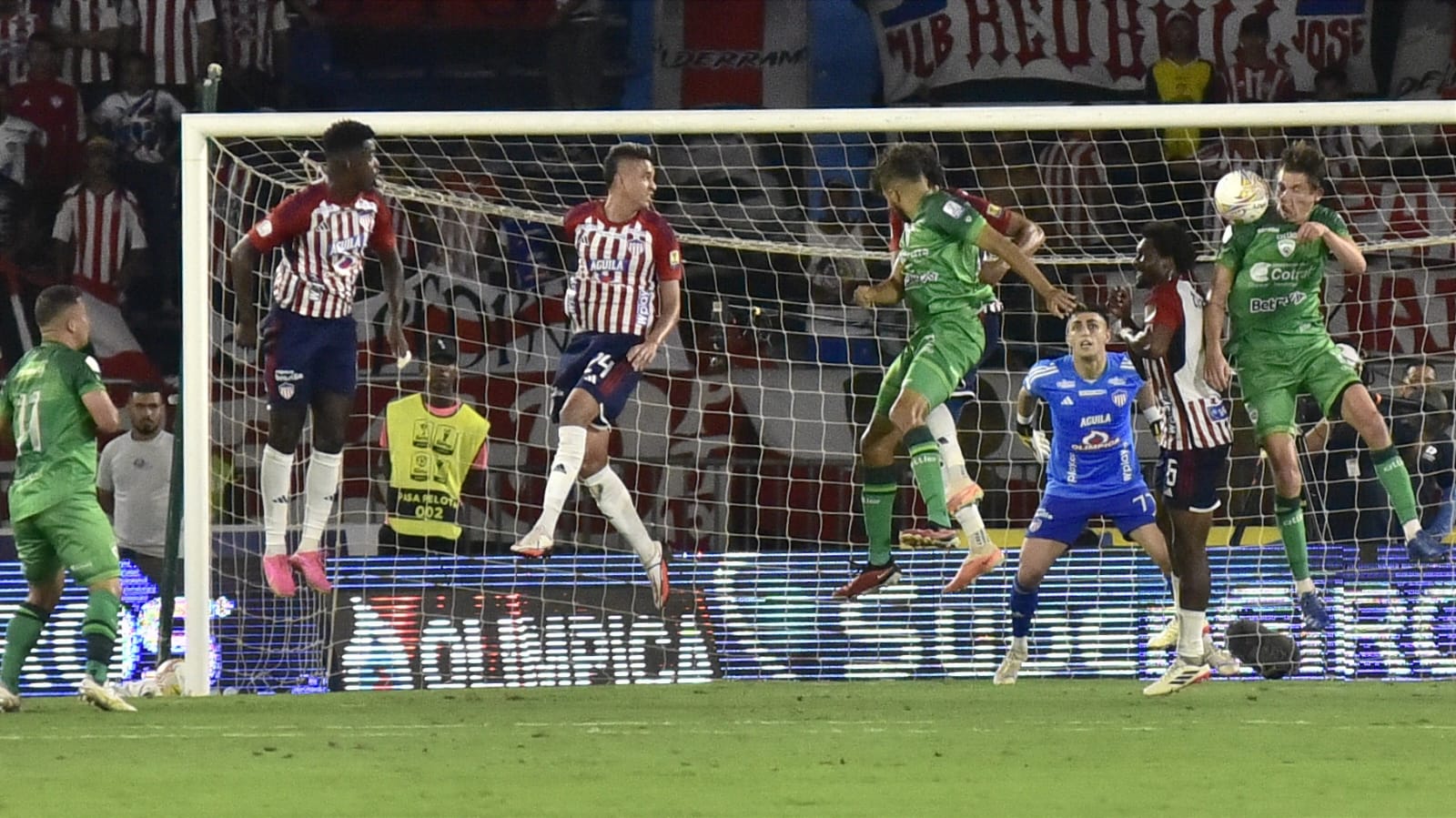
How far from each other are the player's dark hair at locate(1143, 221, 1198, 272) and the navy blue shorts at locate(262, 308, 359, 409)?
12.9ft

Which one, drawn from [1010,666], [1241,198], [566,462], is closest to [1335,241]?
[1241,198]

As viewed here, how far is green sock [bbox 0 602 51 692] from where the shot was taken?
32.4 ft

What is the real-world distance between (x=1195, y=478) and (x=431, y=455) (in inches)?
175

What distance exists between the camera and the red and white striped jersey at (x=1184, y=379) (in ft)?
35.2

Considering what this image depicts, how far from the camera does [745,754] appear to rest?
7551 mm

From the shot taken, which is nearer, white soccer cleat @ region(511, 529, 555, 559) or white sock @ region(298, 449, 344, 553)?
white soccer cleat @ region(511, 529, 555, 559)

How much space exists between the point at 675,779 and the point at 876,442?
14.5ft

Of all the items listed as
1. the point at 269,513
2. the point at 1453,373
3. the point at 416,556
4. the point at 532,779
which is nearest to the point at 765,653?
the point at 416,556

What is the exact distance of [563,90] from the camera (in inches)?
665

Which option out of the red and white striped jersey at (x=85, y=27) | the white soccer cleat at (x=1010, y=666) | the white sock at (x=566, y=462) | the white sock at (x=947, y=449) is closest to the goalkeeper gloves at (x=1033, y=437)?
the white sock at (x=947, y=449)

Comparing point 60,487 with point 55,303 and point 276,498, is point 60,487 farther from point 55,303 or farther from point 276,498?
point 276,498

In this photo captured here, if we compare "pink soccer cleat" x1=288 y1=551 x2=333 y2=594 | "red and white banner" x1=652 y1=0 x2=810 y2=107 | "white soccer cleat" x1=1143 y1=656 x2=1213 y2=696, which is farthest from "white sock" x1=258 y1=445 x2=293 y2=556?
"red and white banner" x1=652 y1=0 x2=810 y2=107

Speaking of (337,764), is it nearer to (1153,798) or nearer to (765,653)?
(1153,798)

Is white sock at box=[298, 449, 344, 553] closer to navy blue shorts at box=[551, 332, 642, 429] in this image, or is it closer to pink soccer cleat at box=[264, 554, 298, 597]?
pink soccer cleat at box=[264, 554, 298, 597]
